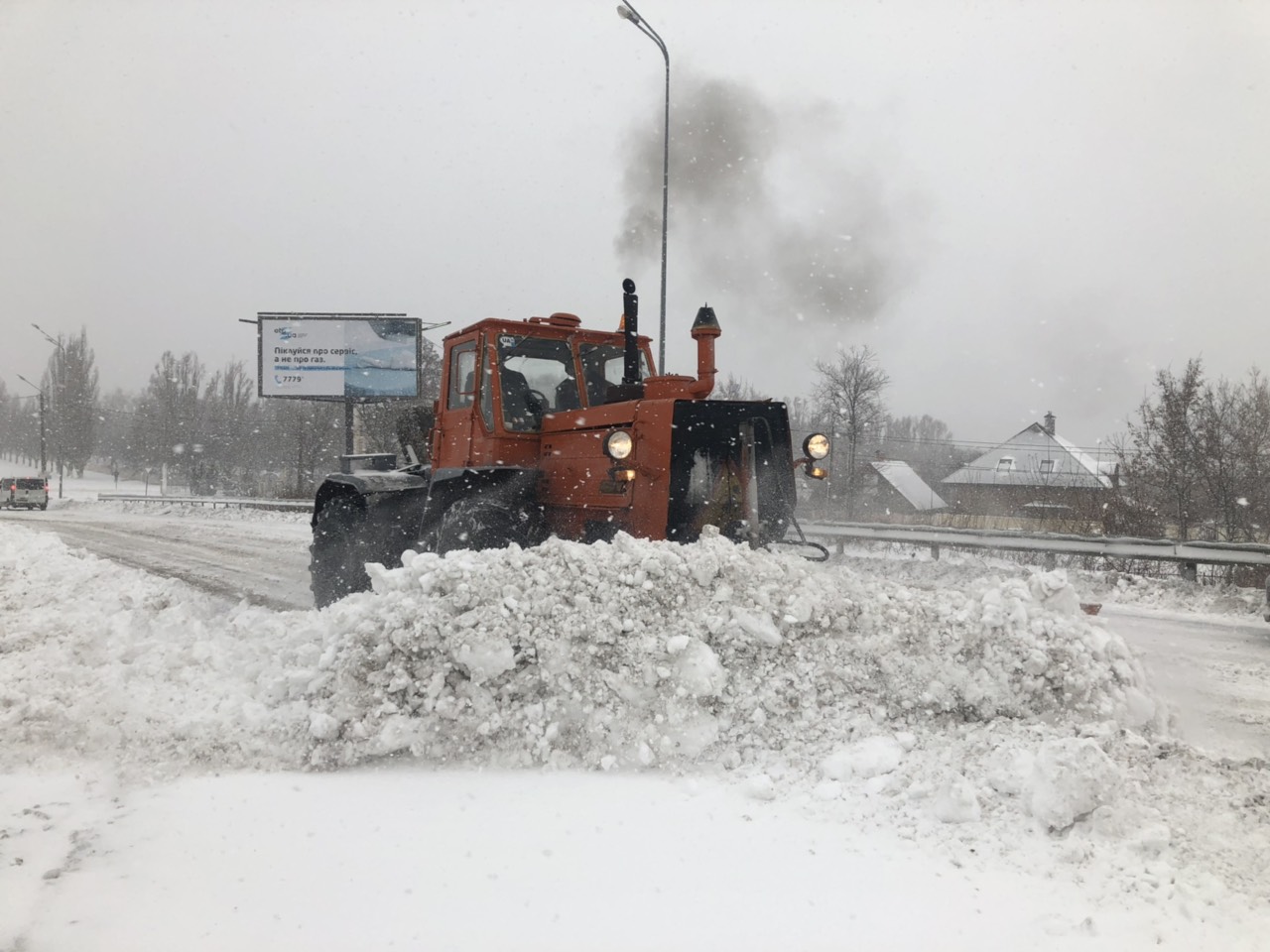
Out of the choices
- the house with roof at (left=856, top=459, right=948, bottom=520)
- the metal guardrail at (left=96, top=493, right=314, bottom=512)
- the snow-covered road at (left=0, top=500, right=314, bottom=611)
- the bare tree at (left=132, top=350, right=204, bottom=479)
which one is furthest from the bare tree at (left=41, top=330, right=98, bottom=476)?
the house with roof at (left=856, top=459, right=948, bottom=520)

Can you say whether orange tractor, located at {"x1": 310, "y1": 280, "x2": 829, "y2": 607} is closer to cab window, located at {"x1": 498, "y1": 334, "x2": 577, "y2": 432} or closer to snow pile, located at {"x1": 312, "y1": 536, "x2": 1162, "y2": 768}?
cab window, located at {"x1": 498, "y1": 334, "x2": 577, "y2": 432}

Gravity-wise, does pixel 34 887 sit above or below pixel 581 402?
below

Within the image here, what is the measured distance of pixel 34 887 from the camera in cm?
277

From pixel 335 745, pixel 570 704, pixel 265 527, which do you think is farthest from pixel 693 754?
pixel 265 527

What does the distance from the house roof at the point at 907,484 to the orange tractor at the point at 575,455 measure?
27.1 metres

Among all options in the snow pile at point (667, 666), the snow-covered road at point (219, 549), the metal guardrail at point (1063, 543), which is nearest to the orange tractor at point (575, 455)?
the snow pile at point (667, 666)

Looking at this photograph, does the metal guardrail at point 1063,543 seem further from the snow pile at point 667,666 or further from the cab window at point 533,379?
the cab window at point 533,379

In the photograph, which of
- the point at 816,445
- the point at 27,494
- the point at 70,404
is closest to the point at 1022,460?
the point at 816,445

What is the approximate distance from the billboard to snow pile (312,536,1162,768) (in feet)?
70.8

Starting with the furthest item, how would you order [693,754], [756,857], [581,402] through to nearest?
[581,402] → [693,754] → [756,857]

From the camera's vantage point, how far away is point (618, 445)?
5391 millimetres

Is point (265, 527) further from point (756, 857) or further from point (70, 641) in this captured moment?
point (756, 857)

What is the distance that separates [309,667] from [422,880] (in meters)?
1.75

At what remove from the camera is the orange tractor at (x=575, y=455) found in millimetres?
5770
